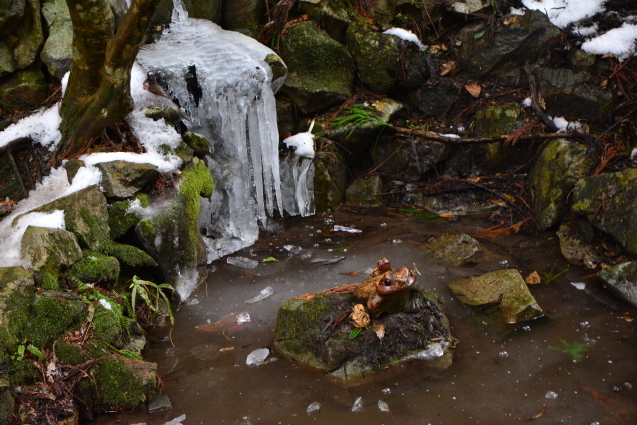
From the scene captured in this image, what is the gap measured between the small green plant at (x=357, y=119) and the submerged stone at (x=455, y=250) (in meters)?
1.88

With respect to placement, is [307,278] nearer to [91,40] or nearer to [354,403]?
[354,403]

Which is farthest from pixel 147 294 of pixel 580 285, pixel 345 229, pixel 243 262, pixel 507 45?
pixel 507 45

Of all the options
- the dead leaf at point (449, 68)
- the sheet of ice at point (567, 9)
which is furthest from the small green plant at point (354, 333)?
the sheet of ice at point (567, 9)

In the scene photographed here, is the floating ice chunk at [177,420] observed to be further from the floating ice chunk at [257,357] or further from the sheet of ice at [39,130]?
the sheet of ice at [39,130]

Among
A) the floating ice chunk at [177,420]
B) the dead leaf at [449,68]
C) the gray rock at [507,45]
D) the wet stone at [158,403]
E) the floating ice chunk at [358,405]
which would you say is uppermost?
the gray rock at [507,45]

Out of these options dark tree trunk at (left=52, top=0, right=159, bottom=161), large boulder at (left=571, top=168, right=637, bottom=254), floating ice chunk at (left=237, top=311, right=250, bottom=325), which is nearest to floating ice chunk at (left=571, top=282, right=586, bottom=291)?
large boulder at (left=571, top=168, right=637, bottom=254)

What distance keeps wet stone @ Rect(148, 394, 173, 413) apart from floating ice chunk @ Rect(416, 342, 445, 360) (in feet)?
5.47

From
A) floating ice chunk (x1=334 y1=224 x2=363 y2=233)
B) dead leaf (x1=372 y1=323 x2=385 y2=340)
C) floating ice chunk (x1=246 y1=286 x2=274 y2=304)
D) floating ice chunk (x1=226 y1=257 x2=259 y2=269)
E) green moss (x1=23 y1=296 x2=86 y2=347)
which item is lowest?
floating ice chunk (x1=334 y1=224 x2=363 y2=233)

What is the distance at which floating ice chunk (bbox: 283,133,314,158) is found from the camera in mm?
6188

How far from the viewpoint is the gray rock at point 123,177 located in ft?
13.9

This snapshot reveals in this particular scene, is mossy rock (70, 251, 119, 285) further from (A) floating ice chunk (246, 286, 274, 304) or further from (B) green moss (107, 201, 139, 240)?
(A) floating ice chunk (246, 286, 274, 304)

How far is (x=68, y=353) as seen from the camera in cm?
284

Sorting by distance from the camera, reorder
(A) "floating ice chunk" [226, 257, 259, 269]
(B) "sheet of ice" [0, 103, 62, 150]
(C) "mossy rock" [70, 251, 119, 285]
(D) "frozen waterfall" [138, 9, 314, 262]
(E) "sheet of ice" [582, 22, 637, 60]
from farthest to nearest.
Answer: (D) "frozen waterfall" [138, 9, 314, 262]
(E) "sheet of ice" [582, 22, 637, 60]
(A) "floating ice chunk" [226, 257, 259, 269]
(B) "sheet of ice" [0, 103, 62, 150]
(C) "mossy rock" [70, 251, 119, 285]

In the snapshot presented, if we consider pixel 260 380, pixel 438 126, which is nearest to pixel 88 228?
pixel 260 380
